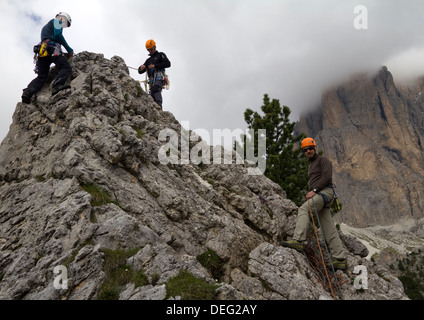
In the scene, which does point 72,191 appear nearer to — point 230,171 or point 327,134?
point 230,171

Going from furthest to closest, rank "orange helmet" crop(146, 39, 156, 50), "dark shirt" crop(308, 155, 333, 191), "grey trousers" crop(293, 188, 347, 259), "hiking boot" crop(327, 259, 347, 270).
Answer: "orange helmet" crop(146, 39, 156, 50) → "dark shirt" crop(308, 155, 333, 191) → "grey trousers" crop(293, 188, 347, 259) → "hiking boot" crop(327, 259, 347, 270)

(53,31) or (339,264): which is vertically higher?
(53,31)

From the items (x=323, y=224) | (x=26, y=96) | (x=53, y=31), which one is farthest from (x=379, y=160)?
(x=26, y=96)

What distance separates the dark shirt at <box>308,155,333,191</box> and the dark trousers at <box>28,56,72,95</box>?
11025 mm

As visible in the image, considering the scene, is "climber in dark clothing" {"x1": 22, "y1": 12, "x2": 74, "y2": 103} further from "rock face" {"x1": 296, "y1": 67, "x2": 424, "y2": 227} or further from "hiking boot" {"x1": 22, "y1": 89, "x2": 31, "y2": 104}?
"rock face" {"x1": 296, "y1": 67, "x2": 424, "y2": 227}

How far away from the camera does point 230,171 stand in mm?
13188

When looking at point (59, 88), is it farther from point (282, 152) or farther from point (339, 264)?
point (282, 152)

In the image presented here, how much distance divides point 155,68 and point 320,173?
11339 mm

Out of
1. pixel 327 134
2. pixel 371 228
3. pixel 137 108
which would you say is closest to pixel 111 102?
pixel 137 108

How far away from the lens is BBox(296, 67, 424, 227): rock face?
165875 millimetres

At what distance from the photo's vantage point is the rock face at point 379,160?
166 meters

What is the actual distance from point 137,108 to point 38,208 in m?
6.88

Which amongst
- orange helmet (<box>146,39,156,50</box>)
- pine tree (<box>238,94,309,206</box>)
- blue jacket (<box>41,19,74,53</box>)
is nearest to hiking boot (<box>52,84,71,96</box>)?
blue jacket (<box>41,19,74,53</box>)

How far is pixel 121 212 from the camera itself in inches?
314
